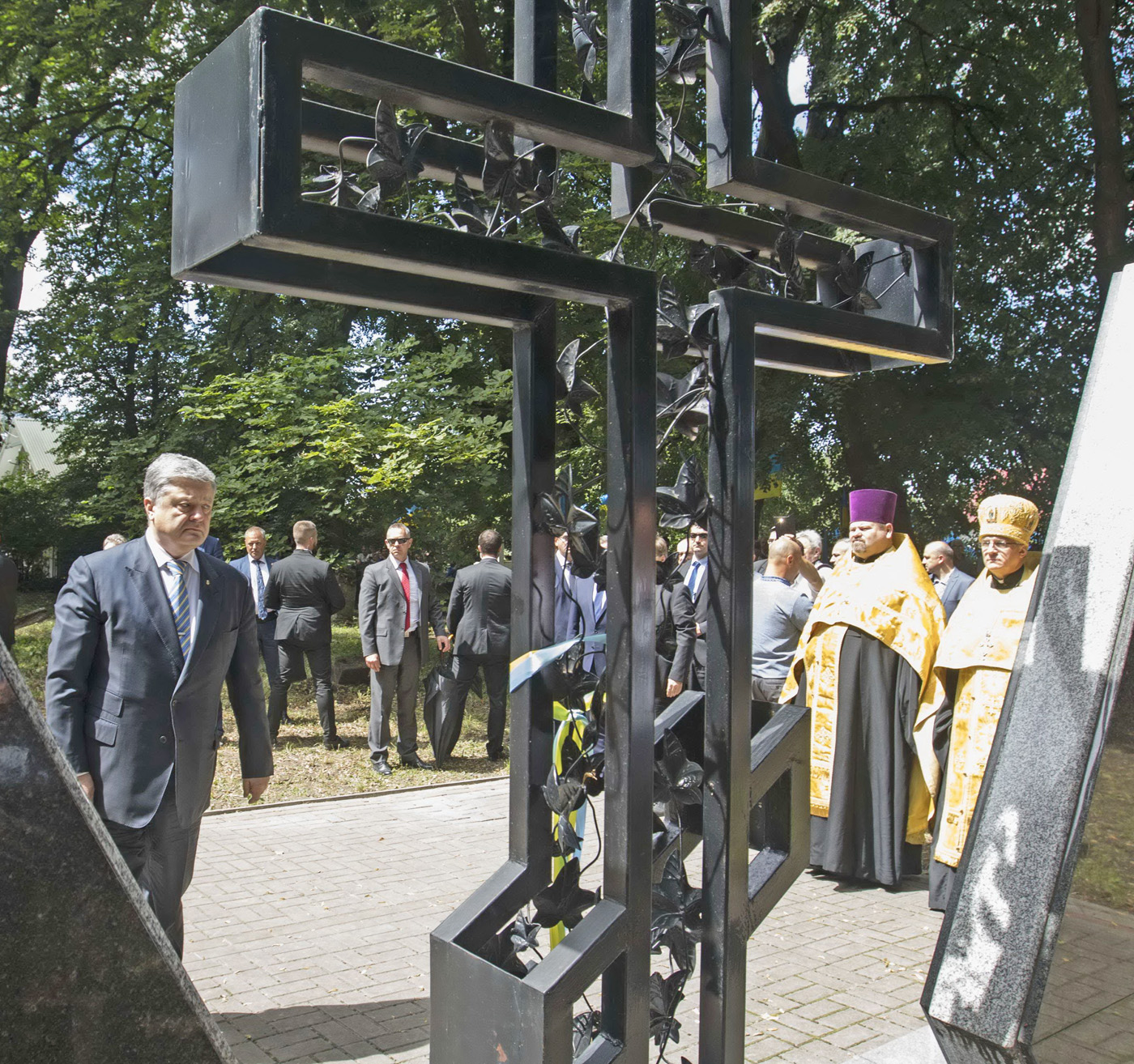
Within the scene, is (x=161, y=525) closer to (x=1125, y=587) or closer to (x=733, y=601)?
(x=733, y=601)

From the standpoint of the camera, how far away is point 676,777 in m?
2.53

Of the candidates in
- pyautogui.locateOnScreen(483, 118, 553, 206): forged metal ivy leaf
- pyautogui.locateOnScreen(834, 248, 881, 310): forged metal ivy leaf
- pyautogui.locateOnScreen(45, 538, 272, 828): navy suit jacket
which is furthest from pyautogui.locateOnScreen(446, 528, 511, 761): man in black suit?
pyautogui.locateOnScreen(483, 118, 553, 206): forged metal ivy leaf

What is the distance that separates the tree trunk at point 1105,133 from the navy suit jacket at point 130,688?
1254 centimetres

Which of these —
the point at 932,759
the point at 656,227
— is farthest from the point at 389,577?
the point at 656,227

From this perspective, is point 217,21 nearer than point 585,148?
No

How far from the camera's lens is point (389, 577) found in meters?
10.6

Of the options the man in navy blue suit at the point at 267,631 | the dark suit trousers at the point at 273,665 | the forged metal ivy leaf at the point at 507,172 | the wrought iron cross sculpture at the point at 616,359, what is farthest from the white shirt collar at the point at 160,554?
the dark suit trousers at the point at 273,665

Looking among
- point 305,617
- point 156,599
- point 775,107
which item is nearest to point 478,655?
point 305,617

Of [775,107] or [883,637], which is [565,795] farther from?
[775,107]

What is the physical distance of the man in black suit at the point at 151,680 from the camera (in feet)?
12.9

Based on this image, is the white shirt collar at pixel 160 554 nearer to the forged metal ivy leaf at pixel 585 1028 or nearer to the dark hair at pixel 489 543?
the forged metal ivy leaf at pixel 585 1028

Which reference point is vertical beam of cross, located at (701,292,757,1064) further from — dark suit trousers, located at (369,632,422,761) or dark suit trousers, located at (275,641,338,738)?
dark suit trousers, located at (275,641,338,738)

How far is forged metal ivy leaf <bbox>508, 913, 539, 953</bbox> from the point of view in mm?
2562

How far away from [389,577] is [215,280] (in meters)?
8.64
